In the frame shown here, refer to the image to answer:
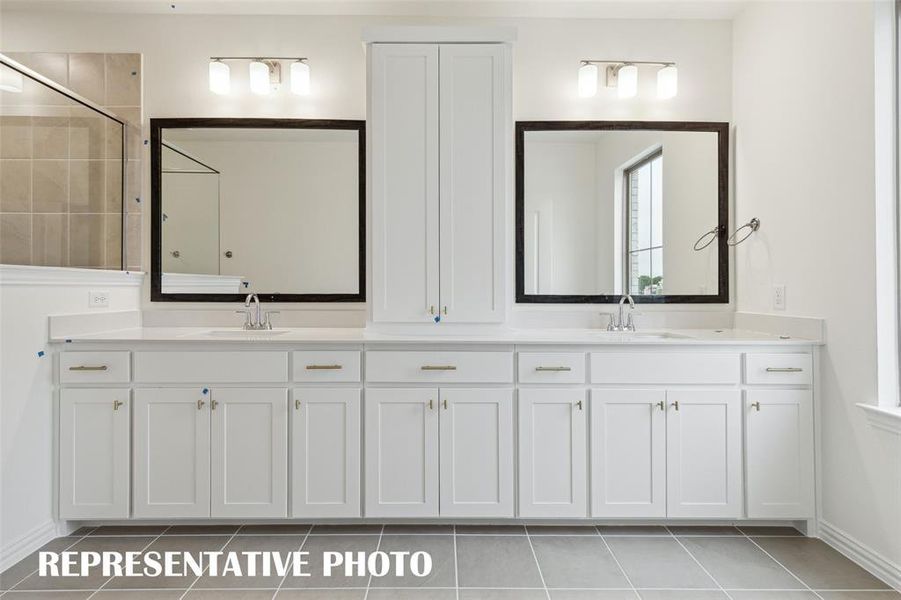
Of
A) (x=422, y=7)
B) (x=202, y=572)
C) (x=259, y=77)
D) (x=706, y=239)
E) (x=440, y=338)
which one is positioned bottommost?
(x=202, y=572)

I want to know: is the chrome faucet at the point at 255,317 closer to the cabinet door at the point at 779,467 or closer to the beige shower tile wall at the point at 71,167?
the beige shower tile wall at the point at 71,167

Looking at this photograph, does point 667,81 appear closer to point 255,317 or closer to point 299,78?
point 299,78

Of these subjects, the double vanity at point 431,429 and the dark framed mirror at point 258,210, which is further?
the dark framed mirror at point 258,210

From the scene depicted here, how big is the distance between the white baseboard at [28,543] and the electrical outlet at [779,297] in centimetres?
348

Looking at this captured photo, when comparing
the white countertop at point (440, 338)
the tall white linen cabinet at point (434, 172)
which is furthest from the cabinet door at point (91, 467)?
the tall white linen cabinet at point (434, 172)

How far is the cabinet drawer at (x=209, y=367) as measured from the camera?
230 centimetres

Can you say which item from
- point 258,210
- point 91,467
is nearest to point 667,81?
point 258,210

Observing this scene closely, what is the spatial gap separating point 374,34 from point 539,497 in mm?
2318

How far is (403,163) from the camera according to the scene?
8.51ft

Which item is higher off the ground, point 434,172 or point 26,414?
point 434,172

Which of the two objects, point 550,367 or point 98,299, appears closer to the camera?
point 550,367

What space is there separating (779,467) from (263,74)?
10.5 ft

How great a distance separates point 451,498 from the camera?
2.30m

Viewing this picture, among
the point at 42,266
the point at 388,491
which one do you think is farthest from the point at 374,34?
the point at 388,491
